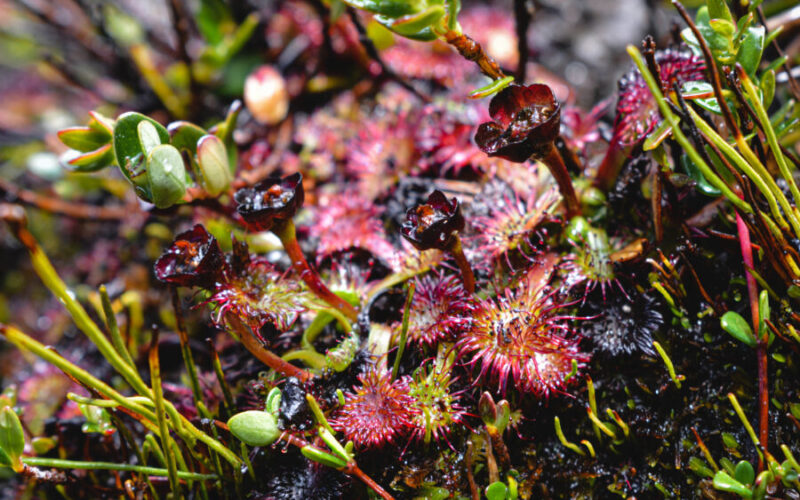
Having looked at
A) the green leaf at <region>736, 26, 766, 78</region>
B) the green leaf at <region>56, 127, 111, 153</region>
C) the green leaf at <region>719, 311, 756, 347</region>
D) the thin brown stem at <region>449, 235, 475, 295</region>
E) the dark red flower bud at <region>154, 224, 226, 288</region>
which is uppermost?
the green leaf at <region>736, 26, 766, 78</region>

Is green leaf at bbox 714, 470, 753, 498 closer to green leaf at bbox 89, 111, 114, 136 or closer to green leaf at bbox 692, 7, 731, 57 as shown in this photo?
green leaf at bbox 692, 7, 731, 57

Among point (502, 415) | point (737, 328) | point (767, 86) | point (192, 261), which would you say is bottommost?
point (502, 415)

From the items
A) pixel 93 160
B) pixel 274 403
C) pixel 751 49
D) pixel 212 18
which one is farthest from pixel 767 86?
pixel 212 18

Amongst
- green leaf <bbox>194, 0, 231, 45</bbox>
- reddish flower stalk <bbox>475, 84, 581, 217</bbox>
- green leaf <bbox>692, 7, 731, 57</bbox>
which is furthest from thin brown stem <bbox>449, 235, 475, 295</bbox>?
green leaf <bbox>194, 0, 231, 45</bbox>

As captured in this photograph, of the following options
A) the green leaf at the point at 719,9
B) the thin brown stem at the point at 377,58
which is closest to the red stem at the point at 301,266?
the thin brown stem at the point at 377,58

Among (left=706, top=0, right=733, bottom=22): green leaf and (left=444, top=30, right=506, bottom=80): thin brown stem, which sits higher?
(left=706, top=0, right=733, bottom=22): green leaf

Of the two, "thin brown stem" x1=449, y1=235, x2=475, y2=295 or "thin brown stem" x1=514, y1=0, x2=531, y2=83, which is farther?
"thin brown stem" x1=514, y1=0, x2=531, y2=83

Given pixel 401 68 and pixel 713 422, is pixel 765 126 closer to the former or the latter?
pixel 713 422

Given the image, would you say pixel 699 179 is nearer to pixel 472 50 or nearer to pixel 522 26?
pixel 472 50
